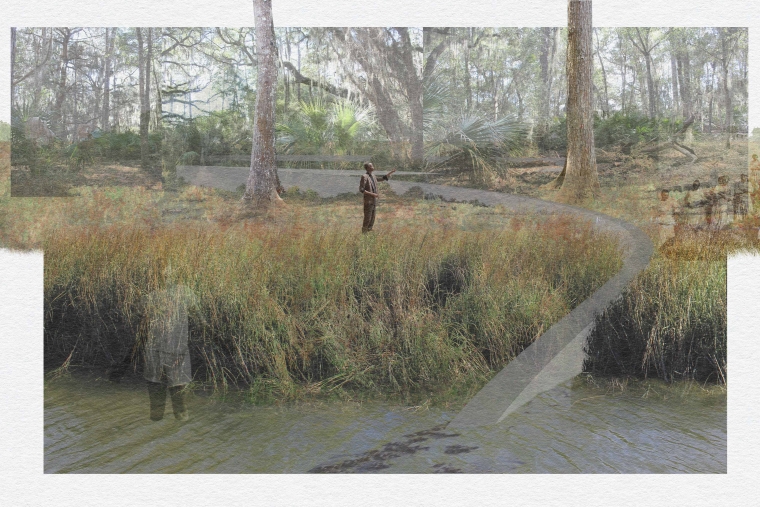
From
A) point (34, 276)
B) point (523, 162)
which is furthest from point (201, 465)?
point (523, 162)

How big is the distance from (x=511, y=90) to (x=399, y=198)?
4.78 feet

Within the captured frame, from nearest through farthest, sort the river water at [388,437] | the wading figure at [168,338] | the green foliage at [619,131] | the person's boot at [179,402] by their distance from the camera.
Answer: the river water at [388,437]
the person's boot at [179,402]
the wading figure at [168,338]
the green foliage at [619,131]

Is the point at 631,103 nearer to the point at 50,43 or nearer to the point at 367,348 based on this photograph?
the point at 367,348

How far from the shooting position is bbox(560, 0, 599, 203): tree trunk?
620cm

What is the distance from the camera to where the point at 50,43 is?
21.0ft

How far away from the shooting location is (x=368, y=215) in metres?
6.10

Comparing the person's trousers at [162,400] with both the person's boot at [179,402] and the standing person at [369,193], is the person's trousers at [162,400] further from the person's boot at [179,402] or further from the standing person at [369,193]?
the standing person at [369,193]

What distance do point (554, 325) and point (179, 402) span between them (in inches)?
129

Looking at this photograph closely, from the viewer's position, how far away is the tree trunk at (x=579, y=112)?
6.20 meters

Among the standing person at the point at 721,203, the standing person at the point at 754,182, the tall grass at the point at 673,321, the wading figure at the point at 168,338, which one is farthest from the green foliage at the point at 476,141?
the wading figure at the point at 168,338

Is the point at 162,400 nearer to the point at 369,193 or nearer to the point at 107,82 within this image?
the point at 369,193

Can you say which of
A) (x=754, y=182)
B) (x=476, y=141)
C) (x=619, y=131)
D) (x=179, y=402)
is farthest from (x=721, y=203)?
(x=179, y=402)

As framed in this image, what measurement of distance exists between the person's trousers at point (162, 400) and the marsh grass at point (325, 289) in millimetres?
217

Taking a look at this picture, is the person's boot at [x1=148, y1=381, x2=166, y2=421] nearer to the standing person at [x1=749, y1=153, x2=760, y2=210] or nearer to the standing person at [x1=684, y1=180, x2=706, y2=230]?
the standing person at [x1=684, y1=180, x2=706, y2=230]
